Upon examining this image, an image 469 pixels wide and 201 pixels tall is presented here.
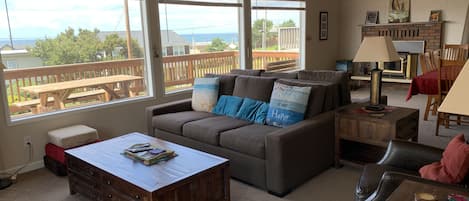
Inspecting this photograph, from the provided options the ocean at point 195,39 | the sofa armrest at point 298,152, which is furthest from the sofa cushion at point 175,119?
the ocean at point 195,39

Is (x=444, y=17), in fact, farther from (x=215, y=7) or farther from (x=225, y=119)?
(x=225, y=119)

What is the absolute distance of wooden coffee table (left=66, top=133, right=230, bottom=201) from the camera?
234 cm

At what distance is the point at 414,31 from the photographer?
23.3 feet

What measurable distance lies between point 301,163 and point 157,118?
1.68 m

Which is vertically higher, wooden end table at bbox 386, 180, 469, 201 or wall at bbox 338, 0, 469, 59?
wall at bbox 338, 0, 469, 59

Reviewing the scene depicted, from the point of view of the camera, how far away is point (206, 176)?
2.55 metres

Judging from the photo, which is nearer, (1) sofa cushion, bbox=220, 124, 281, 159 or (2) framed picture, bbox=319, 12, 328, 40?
(1) sofa cushion, bbox=220, 124, 281, 159

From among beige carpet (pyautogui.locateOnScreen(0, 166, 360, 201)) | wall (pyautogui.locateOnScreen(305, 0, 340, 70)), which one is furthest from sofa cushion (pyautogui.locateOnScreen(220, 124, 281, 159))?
wall (pyautogui.locateOnScreen(305, 0, 340, 70))

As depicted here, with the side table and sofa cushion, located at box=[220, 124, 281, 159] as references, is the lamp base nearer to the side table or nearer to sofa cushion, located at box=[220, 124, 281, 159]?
the side table

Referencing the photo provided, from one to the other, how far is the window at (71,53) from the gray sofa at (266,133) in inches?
32.6

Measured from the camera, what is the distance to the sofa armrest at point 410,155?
89.7 inches

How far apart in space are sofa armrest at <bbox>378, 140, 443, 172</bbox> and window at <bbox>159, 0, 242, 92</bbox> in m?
3.28

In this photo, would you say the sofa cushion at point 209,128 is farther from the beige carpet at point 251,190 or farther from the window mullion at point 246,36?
the window mullion at point 246,36

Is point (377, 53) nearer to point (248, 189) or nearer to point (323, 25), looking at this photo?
point (248, 189)
